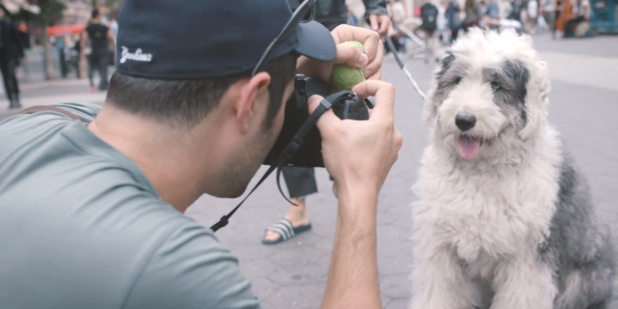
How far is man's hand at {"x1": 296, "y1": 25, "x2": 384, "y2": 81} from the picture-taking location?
170cm

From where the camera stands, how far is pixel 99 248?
3.39 ft

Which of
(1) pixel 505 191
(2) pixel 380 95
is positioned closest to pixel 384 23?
(1) pixel 505 191

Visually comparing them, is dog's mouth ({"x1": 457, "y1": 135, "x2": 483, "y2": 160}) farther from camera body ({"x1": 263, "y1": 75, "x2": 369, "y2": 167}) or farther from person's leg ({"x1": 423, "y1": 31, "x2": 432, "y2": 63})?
person's leg ({"x1": 423, "y1": 31, "x2": 432, "y2": 63})

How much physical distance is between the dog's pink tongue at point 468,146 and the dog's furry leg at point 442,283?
1.58 feet

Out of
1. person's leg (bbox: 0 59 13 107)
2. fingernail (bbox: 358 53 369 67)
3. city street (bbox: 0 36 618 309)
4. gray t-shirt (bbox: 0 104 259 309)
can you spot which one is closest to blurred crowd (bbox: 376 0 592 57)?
city street (bbox: 0 36 618 309)

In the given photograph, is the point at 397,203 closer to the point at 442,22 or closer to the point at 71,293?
the point at 71,293

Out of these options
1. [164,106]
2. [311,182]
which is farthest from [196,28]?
[311,182]

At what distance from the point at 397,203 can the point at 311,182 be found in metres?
1.21

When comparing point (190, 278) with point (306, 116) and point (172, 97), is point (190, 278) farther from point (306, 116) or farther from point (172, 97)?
point (306, 116)

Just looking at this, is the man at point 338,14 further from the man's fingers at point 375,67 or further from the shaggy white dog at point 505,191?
the man's fingers at point 375,67

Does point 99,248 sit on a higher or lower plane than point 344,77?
lower

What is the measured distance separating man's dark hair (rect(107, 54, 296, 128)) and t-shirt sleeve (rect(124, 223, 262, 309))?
26 centimetres

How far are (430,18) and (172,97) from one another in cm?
1660

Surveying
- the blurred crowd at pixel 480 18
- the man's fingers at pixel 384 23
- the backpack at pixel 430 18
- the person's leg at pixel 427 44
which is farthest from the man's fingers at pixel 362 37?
the person's leg at pixel 427 44
